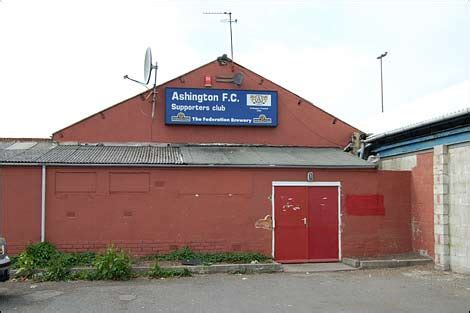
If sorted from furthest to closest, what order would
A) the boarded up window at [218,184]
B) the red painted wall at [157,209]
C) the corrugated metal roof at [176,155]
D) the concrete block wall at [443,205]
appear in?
the boarded up window at [218,184] → the corrugated metal roof at [176,155] → the red painted wall at [157,209] → the concrete block wall at [443,205]

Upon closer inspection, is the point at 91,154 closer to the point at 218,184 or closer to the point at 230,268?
the point at 218,184

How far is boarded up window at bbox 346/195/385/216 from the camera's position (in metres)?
15.8

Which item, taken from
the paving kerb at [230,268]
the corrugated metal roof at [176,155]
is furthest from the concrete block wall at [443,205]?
the paving kerb at [230,268]

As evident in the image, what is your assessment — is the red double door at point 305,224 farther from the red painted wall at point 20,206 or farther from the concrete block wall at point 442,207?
the red painted wall at point 20,206

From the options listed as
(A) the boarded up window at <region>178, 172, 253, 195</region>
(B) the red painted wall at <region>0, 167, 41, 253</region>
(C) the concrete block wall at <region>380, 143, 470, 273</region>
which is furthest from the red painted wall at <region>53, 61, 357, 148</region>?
(C) the concrete block wall at <region>380, 143, 470, 273</region>

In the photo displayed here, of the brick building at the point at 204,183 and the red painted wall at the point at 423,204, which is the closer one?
the brick building at the point at 204,183

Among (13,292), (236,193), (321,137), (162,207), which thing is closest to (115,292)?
(13,292)

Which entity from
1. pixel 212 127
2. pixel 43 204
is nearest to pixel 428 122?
pixel 212 127

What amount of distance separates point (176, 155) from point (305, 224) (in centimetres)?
445

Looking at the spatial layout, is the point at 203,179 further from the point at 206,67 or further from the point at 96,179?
the point at 206,67

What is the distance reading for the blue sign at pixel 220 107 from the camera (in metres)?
17.2

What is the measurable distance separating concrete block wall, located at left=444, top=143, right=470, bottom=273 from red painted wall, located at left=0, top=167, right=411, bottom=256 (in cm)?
246

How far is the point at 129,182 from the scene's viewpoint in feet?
48.2

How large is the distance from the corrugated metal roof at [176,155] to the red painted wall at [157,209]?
24cm
